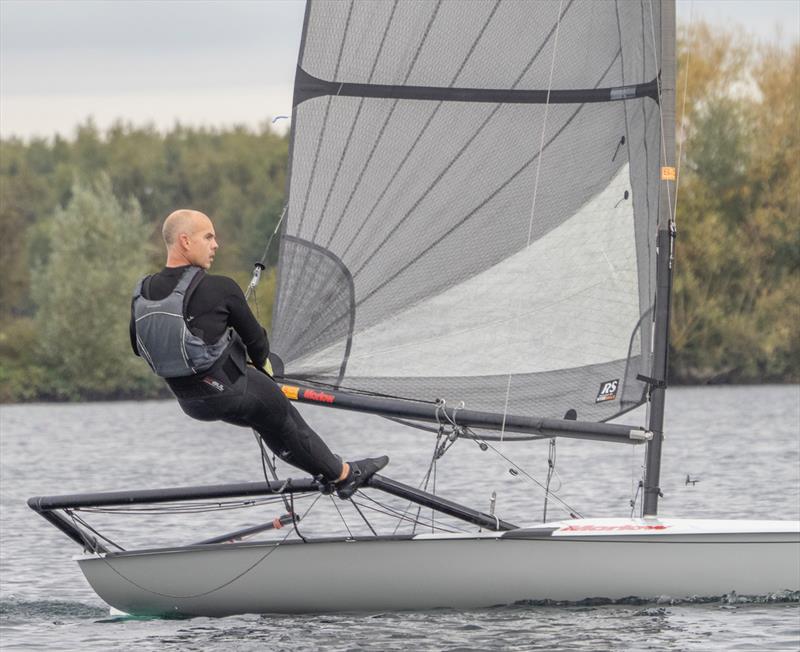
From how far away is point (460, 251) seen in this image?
10.2 m

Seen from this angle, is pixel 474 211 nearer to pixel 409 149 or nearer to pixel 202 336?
pixel 409 149

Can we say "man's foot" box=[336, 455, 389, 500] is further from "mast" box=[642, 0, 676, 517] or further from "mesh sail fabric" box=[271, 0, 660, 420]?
"mast" box=[642, 0, 676, 517]

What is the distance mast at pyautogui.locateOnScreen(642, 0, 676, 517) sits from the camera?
9797 millimetres

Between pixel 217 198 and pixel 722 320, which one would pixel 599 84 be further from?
pixel 217 198

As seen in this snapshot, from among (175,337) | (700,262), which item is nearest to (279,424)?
(175,337)

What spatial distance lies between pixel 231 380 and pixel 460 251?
2144 mm

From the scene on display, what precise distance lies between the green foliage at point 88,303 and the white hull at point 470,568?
126 ft

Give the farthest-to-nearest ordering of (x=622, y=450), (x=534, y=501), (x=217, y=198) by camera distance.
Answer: (x=217, y=198), (x=622, y=450), (x=534, y=501)

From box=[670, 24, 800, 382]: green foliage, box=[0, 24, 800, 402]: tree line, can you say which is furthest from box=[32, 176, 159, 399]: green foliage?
box=[670, 24, 800, 382]: green foliage

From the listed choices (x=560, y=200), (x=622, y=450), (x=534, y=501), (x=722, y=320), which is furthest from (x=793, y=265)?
(x=560, y=200)

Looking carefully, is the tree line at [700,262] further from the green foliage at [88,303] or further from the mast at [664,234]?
the mast at [664,234]

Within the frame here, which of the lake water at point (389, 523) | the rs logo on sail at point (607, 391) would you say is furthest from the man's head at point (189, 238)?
the rs logo on sail at point (607, 391)

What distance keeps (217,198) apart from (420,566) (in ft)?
230

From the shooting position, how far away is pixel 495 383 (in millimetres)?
10102
